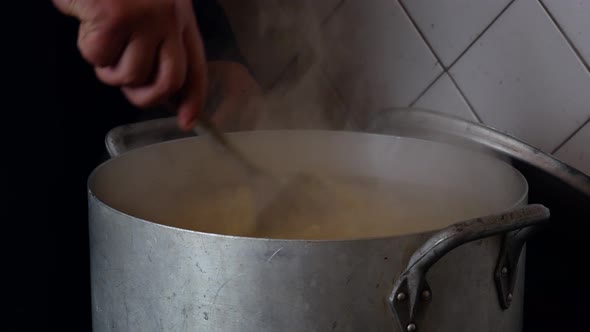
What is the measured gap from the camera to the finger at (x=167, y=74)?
531mm

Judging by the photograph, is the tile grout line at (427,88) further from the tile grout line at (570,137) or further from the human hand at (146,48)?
the human hand at (146,48)

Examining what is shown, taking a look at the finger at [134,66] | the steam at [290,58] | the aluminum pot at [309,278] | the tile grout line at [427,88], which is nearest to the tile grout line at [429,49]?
the tile grout line at [427,88]

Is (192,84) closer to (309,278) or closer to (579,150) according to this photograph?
(309,278)

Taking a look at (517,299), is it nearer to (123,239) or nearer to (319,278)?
(319,278)

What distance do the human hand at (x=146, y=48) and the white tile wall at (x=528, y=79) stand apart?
15.9 inches

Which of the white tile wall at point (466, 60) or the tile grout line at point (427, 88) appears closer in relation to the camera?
the white tile wall at point (466, 60)

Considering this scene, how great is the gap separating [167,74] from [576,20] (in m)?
0.47

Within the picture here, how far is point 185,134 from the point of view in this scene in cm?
81

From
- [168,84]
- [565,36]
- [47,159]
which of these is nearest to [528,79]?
[565,36]

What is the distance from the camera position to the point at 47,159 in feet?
2.77

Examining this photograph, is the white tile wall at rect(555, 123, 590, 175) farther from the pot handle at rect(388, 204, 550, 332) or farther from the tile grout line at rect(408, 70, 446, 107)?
the pot handle at rect(388, 204, 550, 332)

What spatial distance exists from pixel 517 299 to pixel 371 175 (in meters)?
0.26

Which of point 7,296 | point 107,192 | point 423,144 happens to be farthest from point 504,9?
point 7,296

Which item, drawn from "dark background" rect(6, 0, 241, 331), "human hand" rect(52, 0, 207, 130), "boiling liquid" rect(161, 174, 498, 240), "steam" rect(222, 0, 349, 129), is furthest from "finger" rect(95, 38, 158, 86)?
"steam" rect(222, 0, 349, 129)
